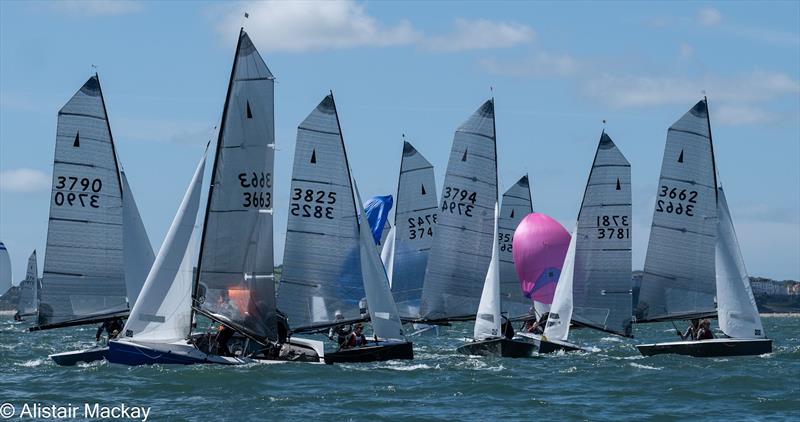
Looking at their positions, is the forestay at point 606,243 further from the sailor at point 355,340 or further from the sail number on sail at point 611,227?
the sailor at point 355,340

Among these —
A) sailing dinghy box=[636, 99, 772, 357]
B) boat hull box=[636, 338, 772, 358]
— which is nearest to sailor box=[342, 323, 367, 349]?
boat hull box=[636, 338, 772, 358]

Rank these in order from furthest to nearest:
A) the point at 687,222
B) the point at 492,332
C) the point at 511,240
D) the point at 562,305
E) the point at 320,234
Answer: the point at 511,240
the point at 687,222
the point at 562,305
the point at 492,332
the point at 320,234

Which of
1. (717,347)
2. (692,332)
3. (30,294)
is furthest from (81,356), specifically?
(30,294)

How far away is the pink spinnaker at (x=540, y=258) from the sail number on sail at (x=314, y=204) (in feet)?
32.7

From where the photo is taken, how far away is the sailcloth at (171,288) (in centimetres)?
3347

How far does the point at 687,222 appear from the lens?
41.8 meters

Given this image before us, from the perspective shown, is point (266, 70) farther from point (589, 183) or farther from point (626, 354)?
point (626, 354)

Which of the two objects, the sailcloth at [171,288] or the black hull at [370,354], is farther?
the black hull at [370,354]

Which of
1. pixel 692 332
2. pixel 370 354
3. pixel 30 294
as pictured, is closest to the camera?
pixel 370 354

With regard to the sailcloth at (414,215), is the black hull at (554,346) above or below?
below

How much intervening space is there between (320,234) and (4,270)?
70.2 meters

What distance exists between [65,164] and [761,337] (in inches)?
773

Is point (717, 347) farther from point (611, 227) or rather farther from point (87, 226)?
point (87, 226)

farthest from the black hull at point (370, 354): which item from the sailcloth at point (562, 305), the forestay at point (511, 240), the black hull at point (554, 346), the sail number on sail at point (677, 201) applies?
the forestay at point (511, 240)
